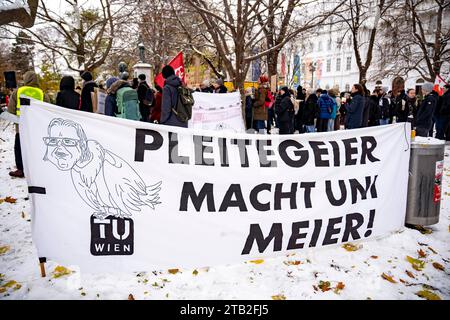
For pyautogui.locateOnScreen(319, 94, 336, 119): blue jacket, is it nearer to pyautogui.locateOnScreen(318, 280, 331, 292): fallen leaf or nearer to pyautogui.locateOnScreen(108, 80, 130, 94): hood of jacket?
pyautogui.locateOnScreen(108, 80, 130, 94): hood of jacket

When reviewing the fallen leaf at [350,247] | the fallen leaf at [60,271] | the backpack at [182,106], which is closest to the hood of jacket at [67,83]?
the backpack at [182,106]

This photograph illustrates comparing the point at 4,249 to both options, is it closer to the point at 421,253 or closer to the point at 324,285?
the point at 324,285

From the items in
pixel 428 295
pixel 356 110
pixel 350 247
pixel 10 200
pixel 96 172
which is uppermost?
pixel 356 110

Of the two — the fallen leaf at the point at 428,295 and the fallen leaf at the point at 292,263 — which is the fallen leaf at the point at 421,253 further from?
the fallen leaf at the point at 292,263

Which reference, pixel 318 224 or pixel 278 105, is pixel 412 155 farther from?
pixel 278 105

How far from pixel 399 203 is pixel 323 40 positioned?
6709 centimetres

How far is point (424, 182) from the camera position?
14.0 feet

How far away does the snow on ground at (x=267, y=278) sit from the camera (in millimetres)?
2900

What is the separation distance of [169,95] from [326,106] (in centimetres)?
742

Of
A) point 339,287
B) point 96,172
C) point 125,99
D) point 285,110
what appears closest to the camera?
point 96,172

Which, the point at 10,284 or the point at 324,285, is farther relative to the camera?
the point at 324,285

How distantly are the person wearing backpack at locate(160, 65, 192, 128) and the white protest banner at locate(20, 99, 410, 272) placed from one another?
320cm


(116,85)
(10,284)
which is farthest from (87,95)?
(10,284)

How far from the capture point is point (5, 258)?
3449mm
